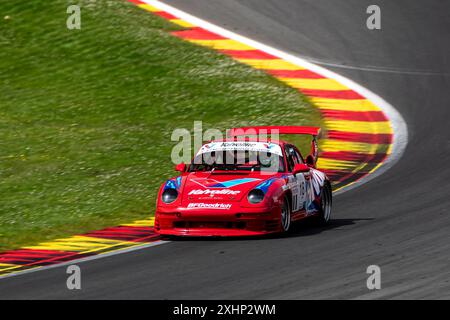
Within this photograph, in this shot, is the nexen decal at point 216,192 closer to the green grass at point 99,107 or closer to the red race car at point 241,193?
the red race car at point 241,193

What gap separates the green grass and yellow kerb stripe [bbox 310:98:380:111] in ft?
1.07

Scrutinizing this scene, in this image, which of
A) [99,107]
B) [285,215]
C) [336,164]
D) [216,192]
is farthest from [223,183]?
[99,107]

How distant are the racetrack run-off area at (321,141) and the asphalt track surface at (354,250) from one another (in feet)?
1.52

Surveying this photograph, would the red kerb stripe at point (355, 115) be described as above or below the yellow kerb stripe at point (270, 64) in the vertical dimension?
below

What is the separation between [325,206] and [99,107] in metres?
8.80

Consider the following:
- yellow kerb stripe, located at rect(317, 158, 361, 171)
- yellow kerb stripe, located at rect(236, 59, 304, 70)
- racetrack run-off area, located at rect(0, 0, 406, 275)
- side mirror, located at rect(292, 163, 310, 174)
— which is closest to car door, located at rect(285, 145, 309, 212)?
side mirror, located at rect(292, 163, 310, 174)

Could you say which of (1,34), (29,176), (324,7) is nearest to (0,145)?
(29,176)

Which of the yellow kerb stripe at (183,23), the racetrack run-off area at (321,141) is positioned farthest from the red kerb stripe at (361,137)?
the yellow kerb stripe at (183,23)

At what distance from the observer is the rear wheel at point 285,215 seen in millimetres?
12543

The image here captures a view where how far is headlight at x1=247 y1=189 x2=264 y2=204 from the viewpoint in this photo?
12344 mm

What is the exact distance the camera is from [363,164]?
1731cm

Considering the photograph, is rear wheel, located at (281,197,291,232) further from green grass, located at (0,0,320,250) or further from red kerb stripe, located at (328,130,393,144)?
red kerb stripe, located at (328,130,393,144)
